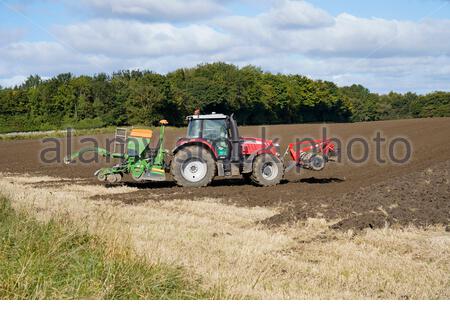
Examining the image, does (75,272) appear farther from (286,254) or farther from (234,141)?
(234,141)

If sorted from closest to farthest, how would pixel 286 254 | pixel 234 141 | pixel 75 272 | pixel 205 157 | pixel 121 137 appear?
pixel 75 272 < pixel 286 254 < pixel 205 157 < pixel 234 141 < pixel 121 137

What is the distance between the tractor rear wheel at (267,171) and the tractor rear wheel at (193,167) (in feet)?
3.80

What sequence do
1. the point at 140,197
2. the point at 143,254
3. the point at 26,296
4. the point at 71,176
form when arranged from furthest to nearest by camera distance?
the point at 71,176
the point at 140,197
the point at 143,254
the point at 26,296

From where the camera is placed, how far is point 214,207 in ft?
41.0

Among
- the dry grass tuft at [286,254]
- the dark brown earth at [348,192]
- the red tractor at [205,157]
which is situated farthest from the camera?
the red tractor at [205,157]

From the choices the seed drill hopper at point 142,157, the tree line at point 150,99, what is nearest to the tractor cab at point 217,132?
the seed drill hopper at point 142,157

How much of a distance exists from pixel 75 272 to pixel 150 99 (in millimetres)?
64377

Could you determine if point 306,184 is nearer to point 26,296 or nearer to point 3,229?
point 3,229

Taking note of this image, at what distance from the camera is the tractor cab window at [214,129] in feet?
50.6

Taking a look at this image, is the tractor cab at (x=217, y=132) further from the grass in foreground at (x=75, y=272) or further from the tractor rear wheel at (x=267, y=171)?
the grass in foreground at (x=75, y=272)

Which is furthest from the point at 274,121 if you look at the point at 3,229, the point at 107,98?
the point at 3,229

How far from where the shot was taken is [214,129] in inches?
608

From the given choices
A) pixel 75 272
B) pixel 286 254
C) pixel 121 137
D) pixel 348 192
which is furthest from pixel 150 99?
pixel 75 272

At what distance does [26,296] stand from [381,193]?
954 centimetres
